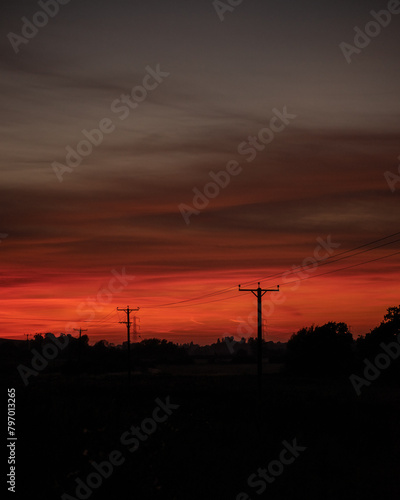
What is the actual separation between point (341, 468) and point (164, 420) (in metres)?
13.4

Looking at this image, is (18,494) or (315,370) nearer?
(18,494)

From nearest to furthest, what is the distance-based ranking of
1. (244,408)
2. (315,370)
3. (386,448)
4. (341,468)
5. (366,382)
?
1. (341,468)
2. (386,448)
3. (244,408)
4. (366,382)
5. (315,370)

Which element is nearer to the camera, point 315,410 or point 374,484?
point 374,484

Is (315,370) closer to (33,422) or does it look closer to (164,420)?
(164,420)

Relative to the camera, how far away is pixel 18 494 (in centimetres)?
2252

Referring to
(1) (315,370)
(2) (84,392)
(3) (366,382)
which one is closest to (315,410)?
(2) (84,392)

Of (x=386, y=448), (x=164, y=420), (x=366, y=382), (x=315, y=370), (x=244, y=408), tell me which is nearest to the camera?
(x=386, y=448)

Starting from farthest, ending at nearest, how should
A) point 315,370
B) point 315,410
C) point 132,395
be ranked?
point 315,370 → point 132,395 → point 315,410

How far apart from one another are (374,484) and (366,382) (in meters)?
69.8

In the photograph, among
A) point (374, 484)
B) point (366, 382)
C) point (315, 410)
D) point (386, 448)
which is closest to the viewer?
point (374, 484)

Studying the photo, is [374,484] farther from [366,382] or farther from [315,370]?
[315,370]

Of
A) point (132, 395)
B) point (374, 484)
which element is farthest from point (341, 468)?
point (132, 395)

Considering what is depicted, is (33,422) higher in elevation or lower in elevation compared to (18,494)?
higher

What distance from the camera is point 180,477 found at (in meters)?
27.9
